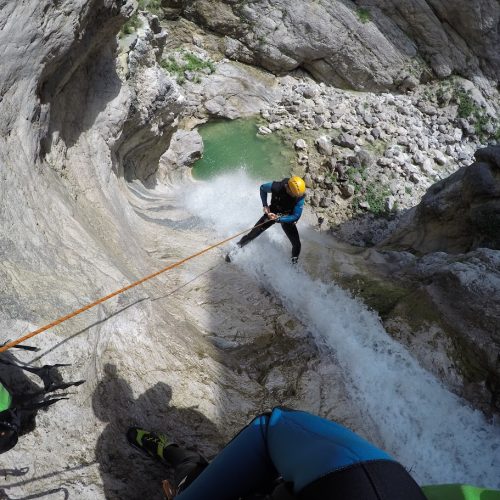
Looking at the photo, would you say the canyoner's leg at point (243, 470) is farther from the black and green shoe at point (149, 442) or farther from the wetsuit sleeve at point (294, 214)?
the wetsuit sleeve at point (294, 214)

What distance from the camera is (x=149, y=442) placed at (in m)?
2.99

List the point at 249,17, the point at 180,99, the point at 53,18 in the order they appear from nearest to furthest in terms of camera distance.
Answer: the point at 53,18 < the point at 180,99 < the point at 249,17

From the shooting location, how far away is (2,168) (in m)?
3.52

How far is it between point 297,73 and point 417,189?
702 cm

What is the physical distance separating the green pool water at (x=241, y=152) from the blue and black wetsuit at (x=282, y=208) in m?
6.19

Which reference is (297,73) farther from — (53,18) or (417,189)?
(53,18)

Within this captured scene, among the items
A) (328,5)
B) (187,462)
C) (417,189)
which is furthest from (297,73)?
(187,462)

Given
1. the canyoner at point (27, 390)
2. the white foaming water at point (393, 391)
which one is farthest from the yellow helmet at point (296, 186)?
→ the canyoner at point (27, 390)

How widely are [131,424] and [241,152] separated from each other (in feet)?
38.6

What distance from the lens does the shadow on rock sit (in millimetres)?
2963

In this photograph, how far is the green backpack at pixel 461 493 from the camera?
169 cm

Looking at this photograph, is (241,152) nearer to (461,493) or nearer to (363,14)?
(363,14)

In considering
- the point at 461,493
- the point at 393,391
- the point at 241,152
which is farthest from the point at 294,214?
the point at 241,152

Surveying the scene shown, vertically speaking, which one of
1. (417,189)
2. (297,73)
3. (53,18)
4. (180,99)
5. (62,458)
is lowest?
(62,458)
